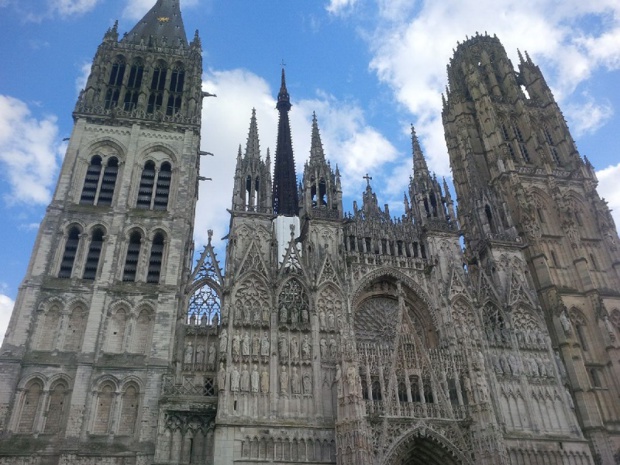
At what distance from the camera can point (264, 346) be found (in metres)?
26.0

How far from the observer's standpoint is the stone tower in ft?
76.9

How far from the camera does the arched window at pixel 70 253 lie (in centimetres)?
2762

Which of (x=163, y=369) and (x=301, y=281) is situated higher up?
(x=301, y=281)

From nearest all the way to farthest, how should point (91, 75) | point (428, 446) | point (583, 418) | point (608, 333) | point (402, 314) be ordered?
point (428, 446) < point (402, 314) < point (583, 418) < point (608, 333) < point (91, 75)

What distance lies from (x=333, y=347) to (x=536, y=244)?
16.9 meters

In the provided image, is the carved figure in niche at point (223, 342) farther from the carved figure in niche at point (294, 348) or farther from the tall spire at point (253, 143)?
the tall spire at point (253, 143)

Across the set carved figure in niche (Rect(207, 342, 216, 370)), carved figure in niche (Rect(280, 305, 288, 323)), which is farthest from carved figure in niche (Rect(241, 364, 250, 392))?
carved figure in niche (Rect(280, 305, 288, 323))

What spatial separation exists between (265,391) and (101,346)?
7824 millimetres

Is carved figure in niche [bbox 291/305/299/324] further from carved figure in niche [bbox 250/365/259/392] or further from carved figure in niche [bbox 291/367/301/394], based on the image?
carved figure in niche [bbox 250/365/259/392]

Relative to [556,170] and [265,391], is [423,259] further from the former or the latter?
[556,170]

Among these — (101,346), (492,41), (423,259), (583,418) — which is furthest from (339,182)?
(492,41)

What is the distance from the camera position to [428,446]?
24.2m

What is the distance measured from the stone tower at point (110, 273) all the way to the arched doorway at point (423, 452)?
10.4 m

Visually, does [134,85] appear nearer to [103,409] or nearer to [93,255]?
[93,255]
